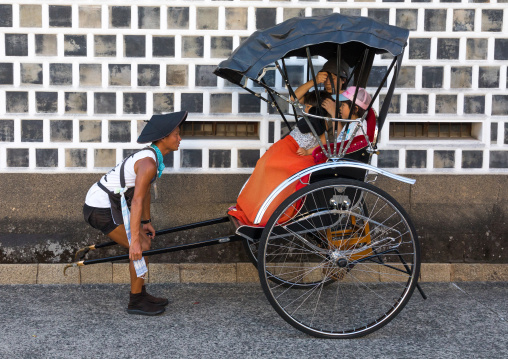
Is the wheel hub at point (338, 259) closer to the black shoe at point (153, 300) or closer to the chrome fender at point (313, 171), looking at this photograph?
the chrome fender at point (313, 171)

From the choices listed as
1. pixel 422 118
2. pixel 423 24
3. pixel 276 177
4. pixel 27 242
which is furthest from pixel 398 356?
pixel 27 242

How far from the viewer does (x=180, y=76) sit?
5609mm

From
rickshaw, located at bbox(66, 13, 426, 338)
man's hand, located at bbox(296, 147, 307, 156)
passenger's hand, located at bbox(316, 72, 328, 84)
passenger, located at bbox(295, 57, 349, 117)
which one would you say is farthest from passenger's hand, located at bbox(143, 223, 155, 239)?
passenger's hand, located at bbox(316, 72, 328, 84)

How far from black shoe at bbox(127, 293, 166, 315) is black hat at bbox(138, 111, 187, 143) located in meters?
1.20

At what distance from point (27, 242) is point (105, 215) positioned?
4.78 ft

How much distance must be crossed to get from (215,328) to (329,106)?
1.80m

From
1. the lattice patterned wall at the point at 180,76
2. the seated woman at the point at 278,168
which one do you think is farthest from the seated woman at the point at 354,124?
the lattice patterned wall at the point at 180,76

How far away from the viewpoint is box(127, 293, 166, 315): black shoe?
15.2 feet

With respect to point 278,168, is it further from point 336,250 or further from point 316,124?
point 336,250

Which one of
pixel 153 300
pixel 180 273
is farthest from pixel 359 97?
pixel 180 273

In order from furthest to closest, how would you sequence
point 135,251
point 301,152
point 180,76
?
point 180,76 < point 301,152 < point 135,251

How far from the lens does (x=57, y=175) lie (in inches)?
221

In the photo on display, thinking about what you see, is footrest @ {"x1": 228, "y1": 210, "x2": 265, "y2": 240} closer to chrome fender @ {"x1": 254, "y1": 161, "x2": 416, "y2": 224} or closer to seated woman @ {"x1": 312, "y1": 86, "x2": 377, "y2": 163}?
chrome fender @ {"x1": 254, "y1": 161, "x2": 416, "y2": 224}

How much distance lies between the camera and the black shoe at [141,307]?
4.63 meters
